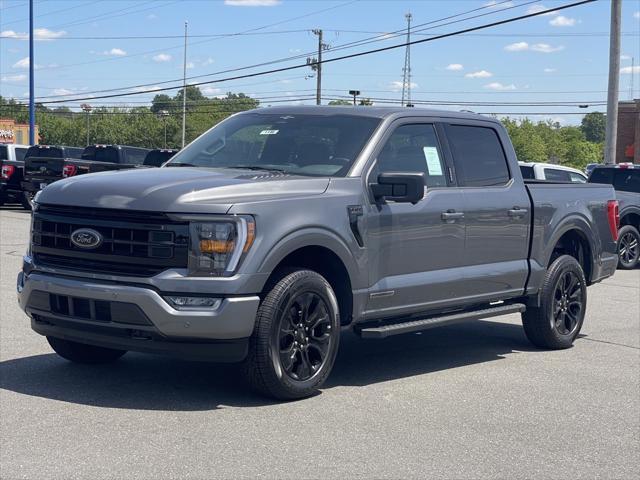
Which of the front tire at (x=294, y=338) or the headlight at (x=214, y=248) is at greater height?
the headlight at (x=214, y=248)

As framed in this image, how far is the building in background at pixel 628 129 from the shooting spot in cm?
6419

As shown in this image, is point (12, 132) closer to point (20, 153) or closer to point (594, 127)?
point (20, 153)

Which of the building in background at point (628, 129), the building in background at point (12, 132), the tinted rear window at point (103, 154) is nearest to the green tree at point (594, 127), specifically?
the building in background at point (12, 132)

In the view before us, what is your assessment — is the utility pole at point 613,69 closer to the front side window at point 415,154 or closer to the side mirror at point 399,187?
the front side window at point 415,154

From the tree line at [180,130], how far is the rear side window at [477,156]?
8809 cm

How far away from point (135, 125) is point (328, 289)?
4533 inches

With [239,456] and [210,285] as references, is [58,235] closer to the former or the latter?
[210,285]

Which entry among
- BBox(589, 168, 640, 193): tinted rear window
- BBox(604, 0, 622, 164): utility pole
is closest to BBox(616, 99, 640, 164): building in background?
BBox(604, 0, 622, 164): utility pole

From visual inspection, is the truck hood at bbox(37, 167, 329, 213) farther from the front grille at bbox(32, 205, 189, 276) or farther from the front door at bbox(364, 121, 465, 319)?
the front door at bbox(364, 121, 465, 319)

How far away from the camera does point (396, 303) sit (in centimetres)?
752

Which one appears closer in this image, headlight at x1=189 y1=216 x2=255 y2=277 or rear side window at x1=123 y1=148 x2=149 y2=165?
headlight at x1=189 y1=216 x2=255 y2=277

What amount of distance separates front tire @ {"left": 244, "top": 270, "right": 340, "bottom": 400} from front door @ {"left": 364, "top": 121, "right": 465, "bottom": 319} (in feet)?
1.73

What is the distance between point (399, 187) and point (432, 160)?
3.20 ft

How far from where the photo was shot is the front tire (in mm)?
6453
